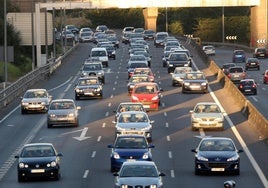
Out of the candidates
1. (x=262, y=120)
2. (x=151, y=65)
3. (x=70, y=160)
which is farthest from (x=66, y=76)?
(x=70, y=160)

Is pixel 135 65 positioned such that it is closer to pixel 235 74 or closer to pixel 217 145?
pixel 235 74

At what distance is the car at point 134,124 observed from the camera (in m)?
46.9

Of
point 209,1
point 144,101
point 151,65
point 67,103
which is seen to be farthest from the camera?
point 209,1

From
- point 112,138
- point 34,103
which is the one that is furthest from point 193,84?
point 112,138

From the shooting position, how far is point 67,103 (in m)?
54.9

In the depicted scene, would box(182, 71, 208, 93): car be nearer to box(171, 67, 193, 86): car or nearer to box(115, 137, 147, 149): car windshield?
box(171, 67, 193, 86): car

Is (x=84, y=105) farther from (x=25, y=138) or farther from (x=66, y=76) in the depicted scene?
(x=66, y=76)

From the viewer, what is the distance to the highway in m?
37.2

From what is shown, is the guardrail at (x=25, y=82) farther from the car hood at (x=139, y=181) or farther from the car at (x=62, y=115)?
the car hood at (x=139, y=181)

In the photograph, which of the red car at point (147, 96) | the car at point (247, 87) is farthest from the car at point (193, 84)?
the red car at point (147, 96)

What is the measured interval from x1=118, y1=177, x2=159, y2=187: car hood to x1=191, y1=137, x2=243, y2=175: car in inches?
246

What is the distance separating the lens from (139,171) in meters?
31.9

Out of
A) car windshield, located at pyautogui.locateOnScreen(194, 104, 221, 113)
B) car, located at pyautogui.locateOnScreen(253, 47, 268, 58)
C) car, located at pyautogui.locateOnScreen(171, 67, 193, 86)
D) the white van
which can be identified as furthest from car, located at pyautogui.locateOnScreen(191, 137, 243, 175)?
car, located at pyautogui.locateOnScreen(253, 47, 268, 58)

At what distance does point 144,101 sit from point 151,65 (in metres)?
38.2
